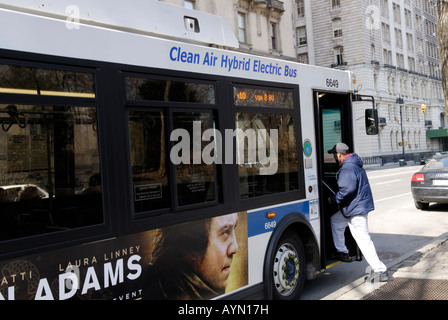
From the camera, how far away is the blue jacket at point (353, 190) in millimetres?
6117

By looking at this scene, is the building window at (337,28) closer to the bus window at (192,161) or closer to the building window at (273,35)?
the building window at (273,35)

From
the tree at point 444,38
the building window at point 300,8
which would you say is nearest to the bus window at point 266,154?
the tree at point 444,38

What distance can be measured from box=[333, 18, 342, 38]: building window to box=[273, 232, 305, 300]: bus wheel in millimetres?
57548

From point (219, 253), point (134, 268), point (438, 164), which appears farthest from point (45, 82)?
point (438, 164)

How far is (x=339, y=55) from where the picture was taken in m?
59.9

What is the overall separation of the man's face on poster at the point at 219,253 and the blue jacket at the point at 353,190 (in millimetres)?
2024

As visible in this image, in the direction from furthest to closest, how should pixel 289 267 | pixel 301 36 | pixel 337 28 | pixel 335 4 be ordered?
pixel 301 36 < pixel 337 28 < pixel 335 4 < pixel 289 267

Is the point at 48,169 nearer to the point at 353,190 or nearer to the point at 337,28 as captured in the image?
the point at 353,190

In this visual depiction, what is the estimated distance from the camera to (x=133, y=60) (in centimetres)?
389

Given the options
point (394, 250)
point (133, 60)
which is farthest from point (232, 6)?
point (133, 60)

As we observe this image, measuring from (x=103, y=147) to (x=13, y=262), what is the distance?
106cm

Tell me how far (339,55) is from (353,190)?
5703 cm

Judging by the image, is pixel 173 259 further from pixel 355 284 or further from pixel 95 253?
pixel 355 284

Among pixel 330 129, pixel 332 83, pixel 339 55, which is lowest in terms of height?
pixel 330 129
